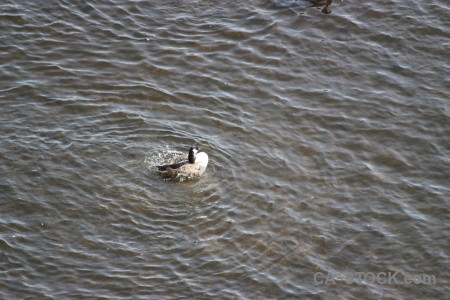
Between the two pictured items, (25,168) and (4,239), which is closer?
(4,239)

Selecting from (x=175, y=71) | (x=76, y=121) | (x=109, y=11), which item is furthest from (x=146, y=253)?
(x=109, y=11)

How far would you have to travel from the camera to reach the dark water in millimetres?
12312

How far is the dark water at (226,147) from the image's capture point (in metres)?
12.3

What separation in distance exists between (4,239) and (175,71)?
6795 millimetres

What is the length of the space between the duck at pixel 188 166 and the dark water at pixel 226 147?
255mm

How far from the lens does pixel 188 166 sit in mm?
14148

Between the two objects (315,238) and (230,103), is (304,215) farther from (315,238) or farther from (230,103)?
(230,103)

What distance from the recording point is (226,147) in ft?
50.2

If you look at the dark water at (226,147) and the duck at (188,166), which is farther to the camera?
the duck at (188,166)

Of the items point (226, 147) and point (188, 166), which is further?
point (226, 147)

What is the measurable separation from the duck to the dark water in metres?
0.26

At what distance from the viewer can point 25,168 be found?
1392 centimetres

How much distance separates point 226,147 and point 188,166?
147 centimetres

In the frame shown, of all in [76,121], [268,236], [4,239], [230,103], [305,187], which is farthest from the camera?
[230,103]
